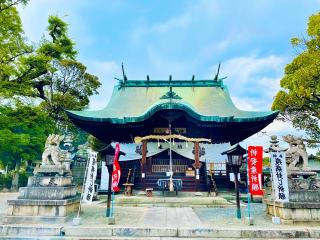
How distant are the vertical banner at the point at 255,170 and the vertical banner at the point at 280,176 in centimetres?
38

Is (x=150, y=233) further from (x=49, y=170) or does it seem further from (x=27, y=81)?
(x=27, y=81)

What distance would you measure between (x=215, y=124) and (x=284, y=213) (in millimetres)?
6916

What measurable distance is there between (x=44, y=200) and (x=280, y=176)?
708cm

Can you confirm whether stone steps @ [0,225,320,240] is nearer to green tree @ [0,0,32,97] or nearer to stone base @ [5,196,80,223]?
stone base @ [5,196,80,223]

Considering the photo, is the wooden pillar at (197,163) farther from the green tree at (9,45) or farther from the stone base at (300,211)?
the green tree at (9,45)

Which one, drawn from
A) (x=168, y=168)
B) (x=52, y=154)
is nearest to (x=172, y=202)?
(x=168, y=168)

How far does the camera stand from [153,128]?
13.6m

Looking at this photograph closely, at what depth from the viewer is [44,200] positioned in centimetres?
647

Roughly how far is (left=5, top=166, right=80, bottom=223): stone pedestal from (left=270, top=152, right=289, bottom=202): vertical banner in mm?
6293

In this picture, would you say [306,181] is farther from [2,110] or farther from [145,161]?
[2,110]

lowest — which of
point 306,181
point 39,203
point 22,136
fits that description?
point 39,203

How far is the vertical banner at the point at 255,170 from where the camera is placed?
6.57 meters

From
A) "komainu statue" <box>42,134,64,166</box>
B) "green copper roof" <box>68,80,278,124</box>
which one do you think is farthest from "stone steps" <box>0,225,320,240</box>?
"green copper roof" <box>68,80,278,124</box>

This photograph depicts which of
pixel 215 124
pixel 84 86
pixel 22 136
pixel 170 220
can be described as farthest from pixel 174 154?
pixel 84 86
